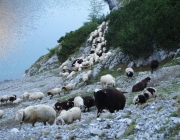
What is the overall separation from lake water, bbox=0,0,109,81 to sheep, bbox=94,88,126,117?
146 feet

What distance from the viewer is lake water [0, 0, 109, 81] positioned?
62553mm

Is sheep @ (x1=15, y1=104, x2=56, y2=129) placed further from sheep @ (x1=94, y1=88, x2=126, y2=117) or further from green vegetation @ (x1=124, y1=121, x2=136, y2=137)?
green vegetation @ (x1=124, y1=121, x2=136, y2=137)

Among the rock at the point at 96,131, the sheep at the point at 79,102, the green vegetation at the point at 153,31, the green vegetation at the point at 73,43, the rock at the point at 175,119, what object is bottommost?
the rock at the point at 175,119

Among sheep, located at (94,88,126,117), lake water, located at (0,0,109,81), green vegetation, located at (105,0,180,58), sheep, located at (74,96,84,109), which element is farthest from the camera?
lake water, located at (0,0,109,81)

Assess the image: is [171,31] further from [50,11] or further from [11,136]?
[50,11]

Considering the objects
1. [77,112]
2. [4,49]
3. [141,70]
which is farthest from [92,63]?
[4,49]

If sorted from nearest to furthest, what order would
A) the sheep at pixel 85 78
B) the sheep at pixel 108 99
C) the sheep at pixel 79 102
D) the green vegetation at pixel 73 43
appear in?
1. the sheep at pixel 108 99
2. the sheep at pixel 79 102
3. the sheep at pixel 85 78
4. the green vegetation at pixel 73 43

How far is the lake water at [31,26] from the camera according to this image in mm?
62553

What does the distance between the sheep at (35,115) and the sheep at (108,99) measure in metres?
2.48

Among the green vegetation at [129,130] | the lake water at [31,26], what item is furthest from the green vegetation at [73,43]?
the green vegetation at [129,130]

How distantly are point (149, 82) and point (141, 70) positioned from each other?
5109 millimetres

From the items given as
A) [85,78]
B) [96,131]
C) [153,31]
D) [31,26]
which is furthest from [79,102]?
[31,26]

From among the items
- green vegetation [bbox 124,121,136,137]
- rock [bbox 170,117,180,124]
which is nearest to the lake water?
green vegetation [bbox 124,121,136,137]

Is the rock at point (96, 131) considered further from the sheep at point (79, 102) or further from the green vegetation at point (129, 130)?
the sheep at point (79, 102)
